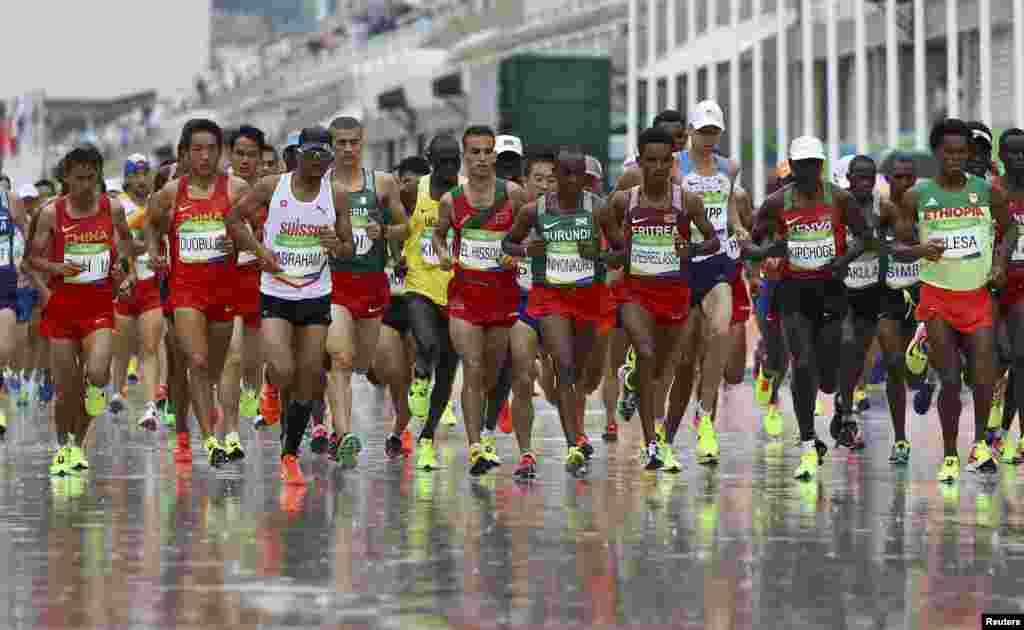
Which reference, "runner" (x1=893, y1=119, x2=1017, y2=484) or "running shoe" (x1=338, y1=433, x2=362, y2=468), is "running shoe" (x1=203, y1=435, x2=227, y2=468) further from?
"runner" (x1=893, y1=119, x2=1017, y2=484)

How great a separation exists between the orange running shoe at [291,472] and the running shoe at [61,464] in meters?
1.40

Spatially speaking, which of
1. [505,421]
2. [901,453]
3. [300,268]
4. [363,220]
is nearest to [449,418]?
[505,421]

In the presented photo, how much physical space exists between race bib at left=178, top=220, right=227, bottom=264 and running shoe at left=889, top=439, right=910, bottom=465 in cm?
414

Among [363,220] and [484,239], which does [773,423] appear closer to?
[363,220]

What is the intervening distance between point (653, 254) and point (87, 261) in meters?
3.15

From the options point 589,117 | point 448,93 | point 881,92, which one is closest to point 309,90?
point 448,93

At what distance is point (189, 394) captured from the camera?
15.9 meters

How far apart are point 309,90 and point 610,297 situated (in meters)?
99.9

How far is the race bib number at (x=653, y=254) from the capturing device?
1467 cm

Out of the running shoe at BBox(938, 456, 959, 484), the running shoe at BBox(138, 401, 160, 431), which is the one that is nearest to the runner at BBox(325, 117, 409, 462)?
the running shoe at BBox(938, 456, 959, 484)

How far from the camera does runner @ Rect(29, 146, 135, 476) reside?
1474cm

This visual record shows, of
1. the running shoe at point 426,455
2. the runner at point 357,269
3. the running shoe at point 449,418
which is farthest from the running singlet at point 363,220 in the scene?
the running shoe at point 449,418

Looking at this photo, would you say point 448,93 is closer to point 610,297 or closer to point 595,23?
point 595,23

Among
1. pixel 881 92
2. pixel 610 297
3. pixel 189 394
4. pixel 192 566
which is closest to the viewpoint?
pixel 192 566
